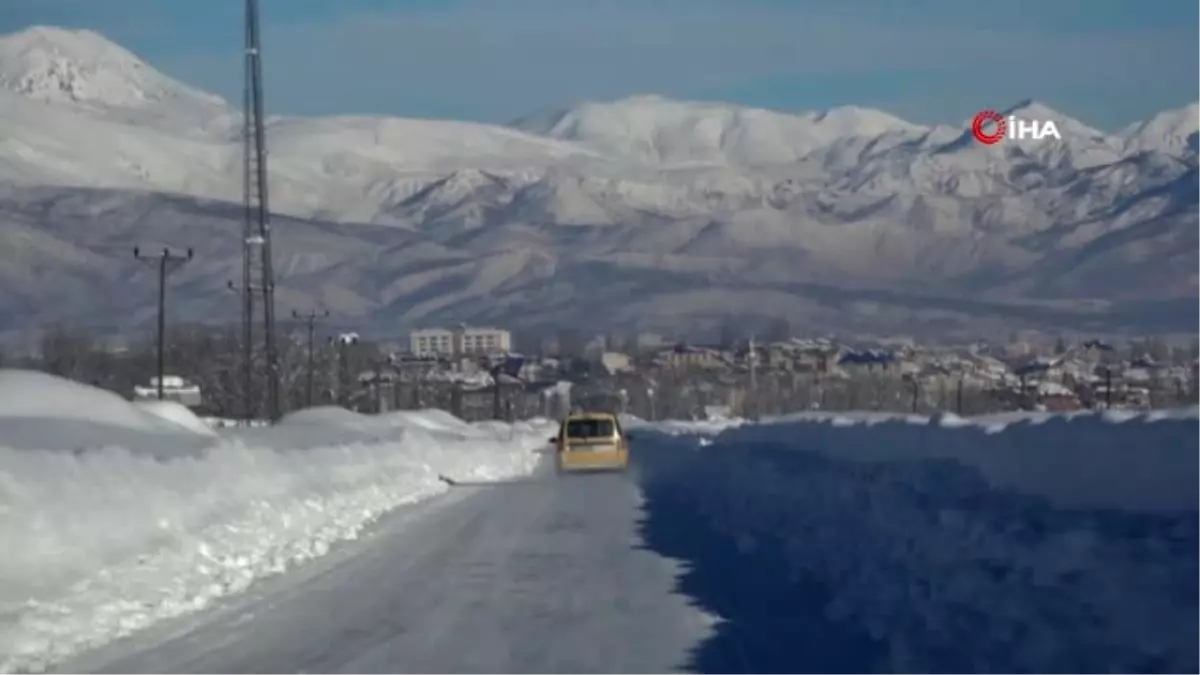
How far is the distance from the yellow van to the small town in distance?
2958 centimetres

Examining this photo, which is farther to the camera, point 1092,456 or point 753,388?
point 753,388

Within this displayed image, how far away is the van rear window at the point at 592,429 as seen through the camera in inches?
2090

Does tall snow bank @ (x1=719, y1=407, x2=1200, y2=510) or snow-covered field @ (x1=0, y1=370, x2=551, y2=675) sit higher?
tall snow bank @ (x1=719, y1=407, x2=1200, y2=510)

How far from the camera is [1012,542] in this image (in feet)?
52.2

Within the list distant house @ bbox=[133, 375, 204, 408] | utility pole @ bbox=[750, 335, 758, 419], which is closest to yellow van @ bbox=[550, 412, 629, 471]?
distant house @ bbox=[133, 375, 204, 408]

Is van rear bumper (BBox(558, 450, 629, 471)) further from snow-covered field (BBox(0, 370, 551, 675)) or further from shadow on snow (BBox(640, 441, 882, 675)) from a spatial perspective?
shadow on snow (BBox(640, 441, 882, 675))

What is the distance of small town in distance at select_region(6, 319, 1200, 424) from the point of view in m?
104

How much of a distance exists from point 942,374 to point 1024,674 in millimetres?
131044

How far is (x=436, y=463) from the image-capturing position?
164 feet

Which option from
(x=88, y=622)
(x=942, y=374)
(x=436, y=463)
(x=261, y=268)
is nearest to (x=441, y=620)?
(x=88, y=622)

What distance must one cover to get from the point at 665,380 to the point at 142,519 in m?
174

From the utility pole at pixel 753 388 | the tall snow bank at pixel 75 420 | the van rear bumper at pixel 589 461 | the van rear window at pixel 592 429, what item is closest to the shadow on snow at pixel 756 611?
the tall snow bank at pixel 75 420

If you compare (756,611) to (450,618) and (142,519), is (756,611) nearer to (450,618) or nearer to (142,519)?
(450,618)

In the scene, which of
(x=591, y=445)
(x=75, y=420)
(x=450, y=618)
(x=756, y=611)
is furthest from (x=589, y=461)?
(x=756, y=611)
